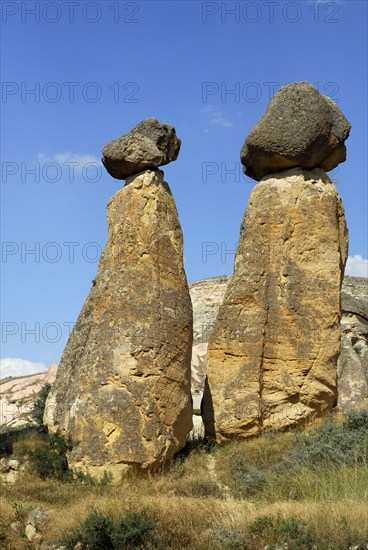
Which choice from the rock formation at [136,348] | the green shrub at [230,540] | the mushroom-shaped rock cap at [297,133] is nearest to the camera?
the green shrub at [230,540]

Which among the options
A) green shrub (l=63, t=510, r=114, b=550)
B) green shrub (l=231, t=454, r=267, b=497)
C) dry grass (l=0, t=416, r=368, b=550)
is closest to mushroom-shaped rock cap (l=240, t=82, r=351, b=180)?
dry grass (l=0, t=416, r=368, b=550)

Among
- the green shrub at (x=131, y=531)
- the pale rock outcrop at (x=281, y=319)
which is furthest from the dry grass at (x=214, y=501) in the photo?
the pale rock outcrop at (x=281, y=319)

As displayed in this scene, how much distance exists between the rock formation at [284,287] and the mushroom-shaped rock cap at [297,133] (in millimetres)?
19

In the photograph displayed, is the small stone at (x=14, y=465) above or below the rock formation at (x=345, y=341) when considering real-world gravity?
below

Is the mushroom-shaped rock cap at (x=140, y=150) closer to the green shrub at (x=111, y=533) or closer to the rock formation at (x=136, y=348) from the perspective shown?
the rock formation at (x=136, y=348)

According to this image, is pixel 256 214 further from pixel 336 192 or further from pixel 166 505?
pixel 166 505

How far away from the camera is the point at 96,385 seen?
38.0 feet

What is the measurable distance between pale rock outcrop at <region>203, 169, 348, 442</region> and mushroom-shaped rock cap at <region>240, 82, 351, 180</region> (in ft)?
1.20

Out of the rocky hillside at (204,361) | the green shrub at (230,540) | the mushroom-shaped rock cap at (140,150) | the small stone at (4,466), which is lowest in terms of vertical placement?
the green shrub at (230,540)

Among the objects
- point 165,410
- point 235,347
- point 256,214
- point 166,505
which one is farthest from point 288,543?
point 256,214

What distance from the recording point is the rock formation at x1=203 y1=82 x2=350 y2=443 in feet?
44.4

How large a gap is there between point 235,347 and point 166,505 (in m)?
4.95

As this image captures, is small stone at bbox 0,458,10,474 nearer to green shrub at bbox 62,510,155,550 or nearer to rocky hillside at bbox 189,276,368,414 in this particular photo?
green shrub at bbox 62,510,155,550

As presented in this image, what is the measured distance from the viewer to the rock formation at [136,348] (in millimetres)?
11281
